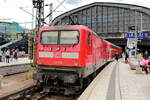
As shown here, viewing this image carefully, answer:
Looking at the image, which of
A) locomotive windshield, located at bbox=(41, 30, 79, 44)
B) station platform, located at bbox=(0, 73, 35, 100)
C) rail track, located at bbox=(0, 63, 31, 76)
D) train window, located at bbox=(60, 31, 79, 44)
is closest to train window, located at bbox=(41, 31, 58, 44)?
locomotive windshield, located at bbox=(41, 30, 79, 44)

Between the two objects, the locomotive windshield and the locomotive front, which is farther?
the locomotive windshield

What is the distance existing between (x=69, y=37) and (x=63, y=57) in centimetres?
92

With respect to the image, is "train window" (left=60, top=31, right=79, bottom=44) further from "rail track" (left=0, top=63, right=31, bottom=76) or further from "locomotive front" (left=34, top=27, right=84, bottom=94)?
"rail track" (left=0, top=63, right=31, bottom=76)

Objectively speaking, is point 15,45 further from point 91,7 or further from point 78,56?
point 91,7

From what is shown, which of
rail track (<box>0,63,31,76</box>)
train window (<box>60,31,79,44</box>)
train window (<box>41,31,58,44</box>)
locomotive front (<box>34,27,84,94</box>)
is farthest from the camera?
rail track (<box>0,63,31,76</box>)

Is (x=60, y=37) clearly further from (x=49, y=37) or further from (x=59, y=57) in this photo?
(x=59, y=57)

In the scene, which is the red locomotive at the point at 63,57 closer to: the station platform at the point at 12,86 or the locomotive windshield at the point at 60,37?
the locomotive windshield at the point at 60,37

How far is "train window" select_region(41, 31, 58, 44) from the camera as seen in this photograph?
947 centimetres

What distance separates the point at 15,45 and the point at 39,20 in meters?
30.4

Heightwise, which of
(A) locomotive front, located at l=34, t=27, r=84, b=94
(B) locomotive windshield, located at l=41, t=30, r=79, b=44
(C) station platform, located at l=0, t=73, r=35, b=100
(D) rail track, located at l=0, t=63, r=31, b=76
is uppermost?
(B) locomotive windshield, located at l=41, t=30, r=79, b=44

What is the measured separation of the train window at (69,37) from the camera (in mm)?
9078

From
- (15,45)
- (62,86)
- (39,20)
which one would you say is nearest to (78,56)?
(62,86)

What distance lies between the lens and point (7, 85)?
11.7 meters

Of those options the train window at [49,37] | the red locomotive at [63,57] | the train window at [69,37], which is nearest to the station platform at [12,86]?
the red locomotive at [63,57]
